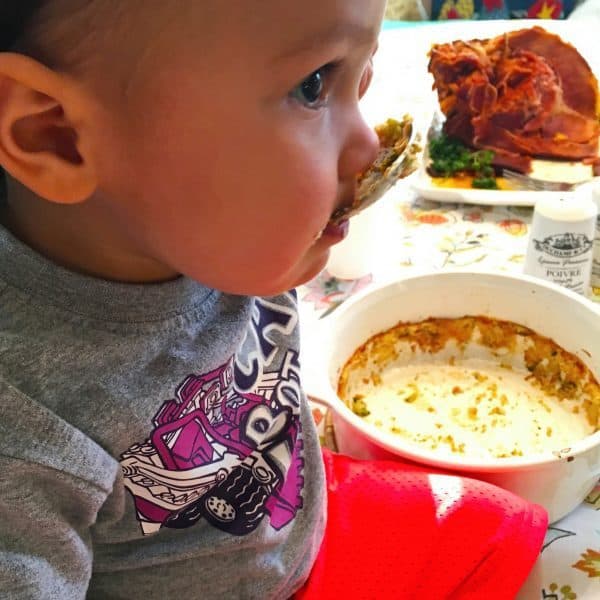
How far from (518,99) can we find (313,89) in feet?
2.90

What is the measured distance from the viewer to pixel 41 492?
420 millimetres

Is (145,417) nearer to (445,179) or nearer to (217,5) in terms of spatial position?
(217,5)

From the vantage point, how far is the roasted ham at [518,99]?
1.18 meters

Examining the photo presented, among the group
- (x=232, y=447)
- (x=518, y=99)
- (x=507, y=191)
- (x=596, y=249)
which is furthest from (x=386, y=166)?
(x=518, y=99)

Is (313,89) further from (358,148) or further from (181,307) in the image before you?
(181,307)

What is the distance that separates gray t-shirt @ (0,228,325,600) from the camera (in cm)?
42

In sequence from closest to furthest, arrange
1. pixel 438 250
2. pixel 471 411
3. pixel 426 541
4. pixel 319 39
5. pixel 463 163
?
pixel 319 39, pixel 426 541, pixel 471 411, pixel 438 250, pixel 463 163

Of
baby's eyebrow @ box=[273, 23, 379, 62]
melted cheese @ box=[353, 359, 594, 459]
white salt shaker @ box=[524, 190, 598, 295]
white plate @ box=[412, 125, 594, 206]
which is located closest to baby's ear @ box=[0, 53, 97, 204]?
baby's eyebrow @ box=[273, 23, 379, 62]

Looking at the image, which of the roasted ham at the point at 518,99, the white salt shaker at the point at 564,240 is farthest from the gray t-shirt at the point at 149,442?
the roasted ham at the point at 518,99

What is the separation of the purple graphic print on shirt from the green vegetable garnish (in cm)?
63

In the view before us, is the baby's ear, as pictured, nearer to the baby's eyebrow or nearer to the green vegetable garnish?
the baby's eyebrow

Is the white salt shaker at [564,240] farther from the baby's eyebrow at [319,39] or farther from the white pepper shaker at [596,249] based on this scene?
the baby's eyebrow at [319,39]

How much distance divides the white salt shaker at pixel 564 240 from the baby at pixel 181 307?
1.14ft

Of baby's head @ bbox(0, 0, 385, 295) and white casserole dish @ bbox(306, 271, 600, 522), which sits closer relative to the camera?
baby's head @ bbox(0, 0, 385, 295)
